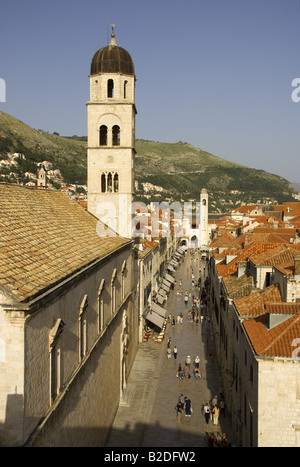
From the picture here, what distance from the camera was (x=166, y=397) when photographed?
25.9 m

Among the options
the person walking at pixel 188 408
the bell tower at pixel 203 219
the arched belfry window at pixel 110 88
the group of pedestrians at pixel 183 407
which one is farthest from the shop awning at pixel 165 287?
the bell tower at pixel 203 219

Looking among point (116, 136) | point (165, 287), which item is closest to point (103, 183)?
point (116, 136)

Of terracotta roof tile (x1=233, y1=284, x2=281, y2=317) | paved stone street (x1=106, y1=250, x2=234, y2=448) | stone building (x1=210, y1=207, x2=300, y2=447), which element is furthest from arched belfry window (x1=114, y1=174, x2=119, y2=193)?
paved stone street (x1=106, y1=250, x2=234, y2=448)

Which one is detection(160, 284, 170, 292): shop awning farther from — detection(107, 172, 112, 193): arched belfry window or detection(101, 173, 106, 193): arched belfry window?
detection(101, 173, 106, 193): arched belfry window

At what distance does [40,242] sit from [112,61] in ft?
54.8

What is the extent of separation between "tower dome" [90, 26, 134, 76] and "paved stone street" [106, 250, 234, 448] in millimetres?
18789

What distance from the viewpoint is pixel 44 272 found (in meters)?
12.6

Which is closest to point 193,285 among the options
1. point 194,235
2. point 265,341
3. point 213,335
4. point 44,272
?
point 213,335

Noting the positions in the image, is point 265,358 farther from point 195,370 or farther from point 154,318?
point 154,318

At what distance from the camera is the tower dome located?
27.6 m

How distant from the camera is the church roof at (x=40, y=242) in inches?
445
